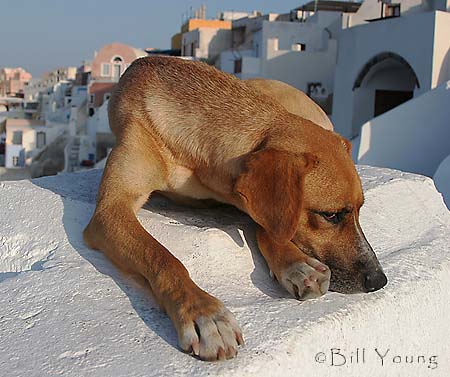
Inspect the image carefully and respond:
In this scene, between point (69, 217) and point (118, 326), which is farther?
point (69, 217)

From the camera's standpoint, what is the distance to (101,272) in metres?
2.10

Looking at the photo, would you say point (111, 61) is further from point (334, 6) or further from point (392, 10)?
point (392, 10)

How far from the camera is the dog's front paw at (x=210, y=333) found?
164 centimetres

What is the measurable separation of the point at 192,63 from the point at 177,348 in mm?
1571

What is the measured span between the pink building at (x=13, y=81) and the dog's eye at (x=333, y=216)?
171 ft

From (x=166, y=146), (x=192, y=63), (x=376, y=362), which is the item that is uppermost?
(x=192, y=63)

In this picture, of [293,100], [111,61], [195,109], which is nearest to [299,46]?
[111,61]

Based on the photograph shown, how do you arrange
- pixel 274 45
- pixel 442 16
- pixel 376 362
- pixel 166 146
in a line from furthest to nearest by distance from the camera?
pixel 274 45 → pixel 442 16 → pixel 166 146 → pixel 376 362

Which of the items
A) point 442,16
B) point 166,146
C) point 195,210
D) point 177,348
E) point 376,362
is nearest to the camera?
point 177,348

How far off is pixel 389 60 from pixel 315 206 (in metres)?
14.1

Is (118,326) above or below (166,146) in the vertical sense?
below

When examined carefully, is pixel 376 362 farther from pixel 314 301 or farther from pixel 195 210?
pixel 195 210

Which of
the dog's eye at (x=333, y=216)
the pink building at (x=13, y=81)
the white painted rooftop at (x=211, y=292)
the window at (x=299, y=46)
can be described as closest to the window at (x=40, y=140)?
the window at (x=299, y=46)

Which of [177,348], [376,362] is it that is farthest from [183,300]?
[376,362]
